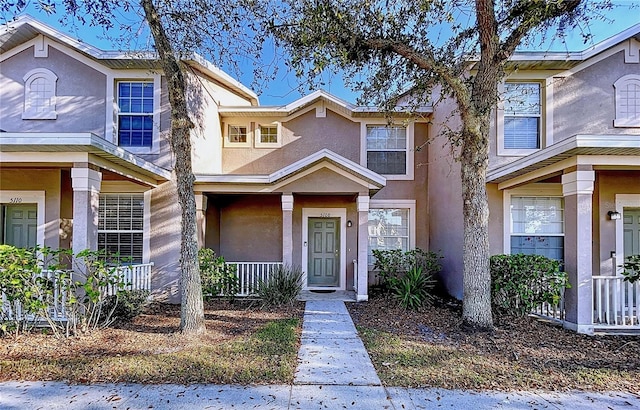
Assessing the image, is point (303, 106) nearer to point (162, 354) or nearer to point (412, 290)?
point (412, 290)

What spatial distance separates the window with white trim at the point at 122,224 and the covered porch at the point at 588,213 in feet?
27.7

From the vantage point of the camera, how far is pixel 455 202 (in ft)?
29.5

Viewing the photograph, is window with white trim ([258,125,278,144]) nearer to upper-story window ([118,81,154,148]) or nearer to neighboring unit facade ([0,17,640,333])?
neighboring unit facade ([0,17,640,333])

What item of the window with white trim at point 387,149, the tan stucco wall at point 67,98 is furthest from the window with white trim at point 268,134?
the tan stucco wall at point 67,98

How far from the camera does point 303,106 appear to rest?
35.3 ft

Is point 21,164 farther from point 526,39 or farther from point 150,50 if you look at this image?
point 526,39

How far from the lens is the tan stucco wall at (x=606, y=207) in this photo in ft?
27.0

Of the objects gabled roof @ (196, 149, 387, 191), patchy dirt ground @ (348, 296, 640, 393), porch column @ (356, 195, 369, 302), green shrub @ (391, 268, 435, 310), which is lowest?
patchy dirt ground @ (348, 296, 640, 393)

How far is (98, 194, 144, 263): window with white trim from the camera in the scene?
28.8 ft

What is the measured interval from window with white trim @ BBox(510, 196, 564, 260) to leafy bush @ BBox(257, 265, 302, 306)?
17.3 ft

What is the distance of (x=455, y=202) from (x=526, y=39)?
3848 millimetres

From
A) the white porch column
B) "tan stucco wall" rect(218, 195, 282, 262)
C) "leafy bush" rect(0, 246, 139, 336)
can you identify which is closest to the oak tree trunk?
"leafy bush" rect(0, 246, 139, 336)

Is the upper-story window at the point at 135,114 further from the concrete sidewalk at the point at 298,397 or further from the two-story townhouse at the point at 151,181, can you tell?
the concrete sidewalk at the point at 298,397

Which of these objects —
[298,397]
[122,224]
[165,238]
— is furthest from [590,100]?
[122,224]
